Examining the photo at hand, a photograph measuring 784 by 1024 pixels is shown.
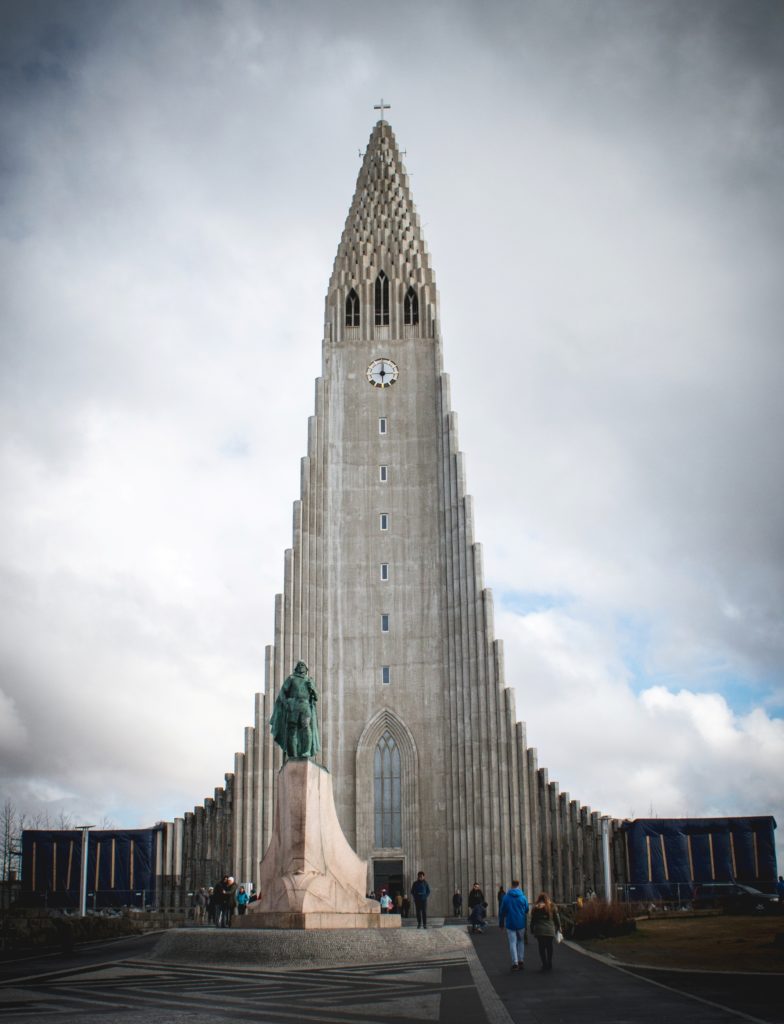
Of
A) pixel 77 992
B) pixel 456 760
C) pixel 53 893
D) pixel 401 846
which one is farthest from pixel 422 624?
pixel 77 992

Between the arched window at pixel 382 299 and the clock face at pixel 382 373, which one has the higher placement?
the arched window at pixel 382 299

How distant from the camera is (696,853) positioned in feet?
147

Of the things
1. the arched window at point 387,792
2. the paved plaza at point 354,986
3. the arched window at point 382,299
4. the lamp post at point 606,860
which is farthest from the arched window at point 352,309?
the paved plaza at point 354,986

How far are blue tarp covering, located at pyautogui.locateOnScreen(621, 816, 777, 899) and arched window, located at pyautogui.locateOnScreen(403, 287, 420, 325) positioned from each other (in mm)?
27140

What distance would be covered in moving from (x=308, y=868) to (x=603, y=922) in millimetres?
8751

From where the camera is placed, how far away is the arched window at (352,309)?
53594mm

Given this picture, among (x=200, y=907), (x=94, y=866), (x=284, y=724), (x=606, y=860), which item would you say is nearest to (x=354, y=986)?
(x=284, y=724)

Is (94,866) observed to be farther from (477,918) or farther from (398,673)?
(477,918)

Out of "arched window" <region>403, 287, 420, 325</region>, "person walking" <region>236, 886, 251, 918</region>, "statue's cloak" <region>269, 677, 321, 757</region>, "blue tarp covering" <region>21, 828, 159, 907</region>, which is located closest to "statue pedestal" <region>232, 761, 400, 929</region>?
"statue's cloak" <region>269, 677, 321, 757</region>

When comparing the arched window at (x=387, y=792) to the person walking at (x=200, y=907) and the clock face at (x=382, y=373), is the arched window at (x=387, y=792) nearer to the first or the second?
the person walking at (x=200, y=907)

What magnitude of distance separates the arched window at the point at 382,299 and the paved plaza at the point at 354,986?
3747cm

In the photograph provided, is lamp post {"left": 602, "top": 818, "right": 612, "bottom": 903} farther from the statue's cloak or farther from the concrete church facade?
the statue's cloak

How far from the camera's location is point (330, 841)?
901 inches

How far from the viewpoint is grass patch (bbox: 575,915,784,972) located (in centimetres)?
1593
